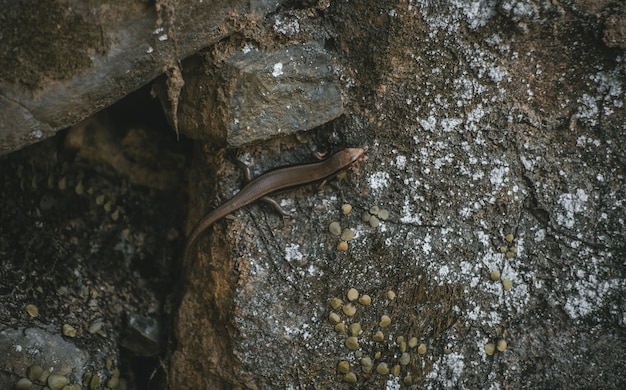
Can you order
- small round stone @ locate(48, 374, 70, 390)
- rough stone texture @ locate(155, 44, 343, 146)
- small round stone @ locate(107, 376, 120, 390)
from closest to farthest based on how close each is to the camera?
rough stone texture @ locate(155, 44, 343, 146) → small round stone @ locate(48, 374, 70, 390) → small round stone @ locate(107, 376, 120, 390)

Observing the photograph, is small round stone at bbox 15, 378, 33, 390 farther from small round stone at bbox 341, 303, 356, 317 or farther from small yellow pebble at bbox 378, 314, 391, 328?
Result: small yellow pebble at bbox 378, 314, 391, 328

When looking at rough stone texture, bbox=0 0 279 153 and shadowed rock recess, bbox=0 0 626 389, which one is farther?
shadowed rock recess, bbox=0 0 626 389

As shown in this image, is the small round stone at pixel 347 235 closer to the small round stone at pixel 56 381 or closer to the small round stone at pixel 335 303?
the small round stone at pixel 335 303

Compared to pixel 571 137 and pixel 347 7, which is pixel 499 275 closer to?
pixel 571 137

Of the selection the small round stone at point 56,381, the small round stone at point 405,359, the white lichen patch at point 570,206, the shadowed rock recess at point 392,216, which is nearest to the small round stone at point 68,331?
the shadowed rock recess at point 392,216

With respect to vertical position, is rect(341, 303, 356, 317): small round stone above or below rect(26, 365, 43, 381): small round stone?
above

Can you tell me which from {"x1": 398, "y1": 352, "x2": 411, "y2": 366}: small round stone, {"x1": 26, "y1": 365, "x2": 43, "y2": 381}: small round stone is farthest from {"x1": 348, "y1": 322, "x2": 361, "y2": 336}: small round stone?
{"x1": 26, "y1": 365, "x2": 43, "y2": 381}: small round stone

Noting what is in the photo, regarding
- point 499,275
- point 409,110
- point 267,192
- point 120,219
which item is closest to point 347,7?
point 409,110
